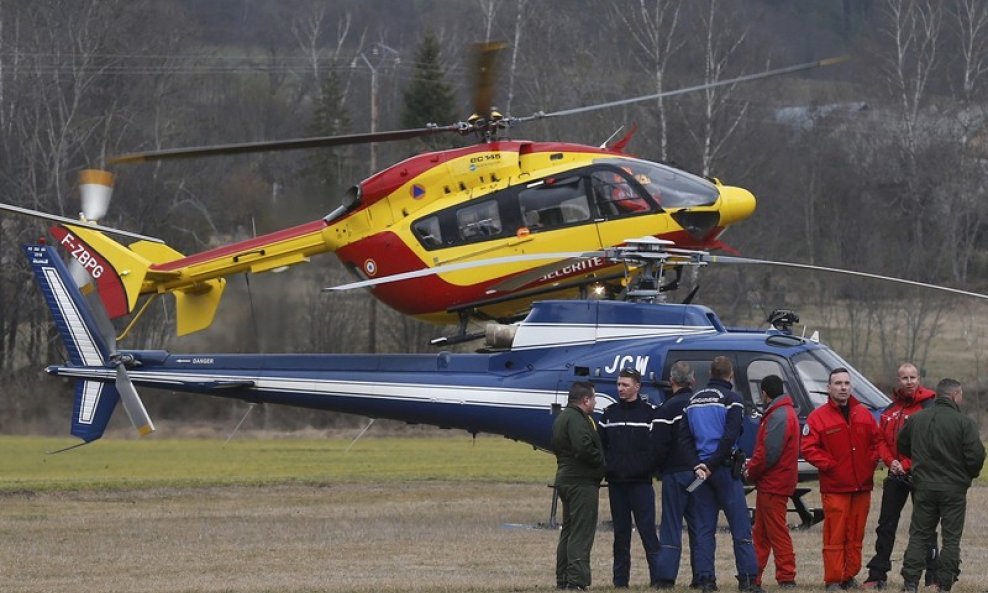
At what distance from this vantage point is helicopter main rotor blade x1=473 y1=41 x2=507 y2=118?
17.8 m

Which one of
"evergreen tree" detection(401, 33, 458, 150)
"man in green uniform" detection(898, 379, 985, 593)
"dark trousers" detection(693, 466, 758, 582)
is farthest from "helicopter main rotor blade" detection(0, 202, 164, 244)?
"evergreen tree" detection(401, 33, 458, 150)

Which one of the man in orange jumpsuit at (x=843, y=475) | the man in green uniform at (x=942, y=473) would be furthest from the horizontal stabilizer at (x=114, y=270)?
the man in green uniform at (x=942, y=473)

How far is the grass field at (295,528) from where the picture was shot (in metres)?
14.3

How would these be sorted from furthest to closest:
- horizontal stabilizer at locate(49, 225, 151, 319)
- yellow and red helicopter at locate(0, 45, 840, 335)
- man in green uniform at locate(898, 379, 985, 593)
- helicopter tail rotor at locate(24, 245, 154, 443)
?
horizontal stabilizer at locate(49, 225, 151, 319), helicopter tail rotor at locate(24, 245, 154, 443), yellow and red helicopter at locate(0, 45, 840, 335), man in green uniform at locate(898, 379, 985, 593)

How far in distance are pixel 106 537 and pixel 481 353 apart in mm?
4429

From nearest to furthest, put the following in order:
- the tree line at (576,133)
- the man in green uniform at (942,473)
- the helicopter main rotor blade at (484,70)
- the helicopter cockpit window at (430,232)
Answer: the man in green uniform at (942,473)
the helicopter main rotor blade at (484,70)
the helicopter cockpit window at (430,232)
the tree line at (576,133)

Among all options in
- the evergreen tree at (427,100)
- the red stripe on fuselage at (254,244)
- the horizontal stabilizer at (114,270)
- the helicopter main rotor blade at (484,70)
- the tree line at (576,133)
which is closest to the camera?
the helicopter main rotor blade at (484,70)

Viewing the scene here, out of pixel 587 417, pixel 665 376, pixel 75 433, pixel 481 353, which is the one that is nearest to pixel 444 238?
pixel 481 353

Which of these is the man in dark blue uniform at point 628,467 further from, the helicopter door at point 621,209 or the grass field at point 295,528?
the helicopter door at point 621,209

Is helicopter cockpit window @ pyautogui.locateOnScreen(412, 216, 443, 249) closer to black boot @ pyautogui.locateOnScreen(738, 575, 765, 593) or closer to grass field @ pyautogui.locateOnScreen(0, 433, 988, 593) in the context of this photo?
grass field @ pyautogui.locateOnScreen(0, 433, 988, 593)

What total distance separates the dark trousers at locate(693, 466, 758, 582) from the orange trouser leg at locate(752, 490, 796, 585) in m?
0.16

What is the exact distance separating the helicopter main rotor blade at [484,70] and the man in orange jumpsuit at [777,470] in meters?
5.59

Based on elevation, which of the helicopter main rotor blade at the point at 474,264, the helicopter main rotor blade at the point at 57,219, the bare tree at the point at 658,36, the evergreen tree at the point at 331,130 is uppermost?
the bare tree at the point at 658,36

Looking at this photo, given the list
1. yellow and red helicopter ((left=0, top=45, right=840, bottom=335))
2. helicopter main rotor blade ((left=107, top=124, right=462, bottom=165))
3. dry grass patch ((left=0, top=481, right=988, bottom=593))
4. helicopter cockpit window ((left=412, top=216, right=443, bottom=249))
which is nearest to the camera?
dry grass patch ((left=0, top=481, right=988, bottom=593))
